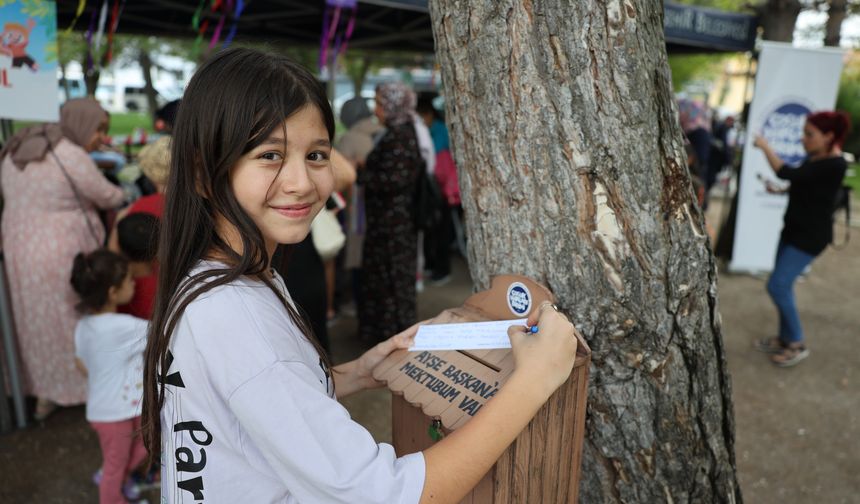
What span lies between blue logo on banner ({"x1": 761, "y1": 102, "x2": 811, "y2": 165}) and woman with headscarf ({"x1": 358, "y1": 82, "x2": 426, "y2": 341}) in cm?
384

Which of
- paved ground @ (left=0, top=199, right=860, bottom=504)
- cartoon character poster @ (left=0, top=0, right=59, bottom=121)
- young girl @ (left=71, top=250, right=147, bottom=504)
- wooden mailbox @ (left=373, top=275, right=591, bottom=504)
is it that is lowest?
paved ground @ (left=0, top=199, right=860, bottom=504)

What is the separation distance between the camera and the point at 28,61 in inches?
112

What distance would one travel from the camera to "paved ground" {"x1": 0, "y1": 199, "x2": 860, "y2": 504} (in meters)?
2.70

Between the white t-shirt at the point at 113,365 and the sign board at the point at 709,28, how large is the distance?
4.85m

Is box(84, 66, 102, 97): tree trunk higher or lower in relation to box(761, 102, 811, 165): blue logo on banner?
higher

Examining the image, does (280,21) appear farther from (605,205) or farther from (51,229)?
(605,205)

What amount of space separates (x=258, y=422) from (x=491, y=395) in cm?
39

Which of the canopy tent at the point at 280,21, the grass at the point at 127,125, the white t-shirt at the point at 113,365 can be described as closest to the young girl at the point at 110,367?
the white t-shirt at the point at 113,365

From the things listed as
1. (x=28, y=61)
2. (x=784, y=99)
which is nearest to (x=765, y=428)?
(x=784, y=99)

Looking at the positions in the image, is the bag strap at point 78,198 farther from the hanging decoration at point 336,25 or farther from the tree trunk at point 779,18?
the tree trunk at point 779,18

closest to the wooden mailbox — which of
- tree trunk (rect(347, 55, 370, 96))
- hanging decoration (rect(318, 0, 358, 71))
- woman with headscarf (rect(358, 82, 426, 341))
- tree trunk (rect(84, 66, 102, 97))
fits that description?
woman with headscarf (rect(358, 82, 426, 341))

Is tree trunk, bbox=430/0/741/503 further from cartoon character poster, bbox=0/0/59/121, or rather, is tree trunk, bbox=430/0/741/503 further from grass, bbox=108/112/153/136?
grass, bbox=108/112/153/136

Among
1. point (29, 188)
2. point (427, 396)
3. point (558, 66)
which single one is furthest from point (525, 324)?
point (29, 188)

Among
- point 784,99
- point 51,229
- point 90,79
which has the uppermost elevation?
point 90,79
